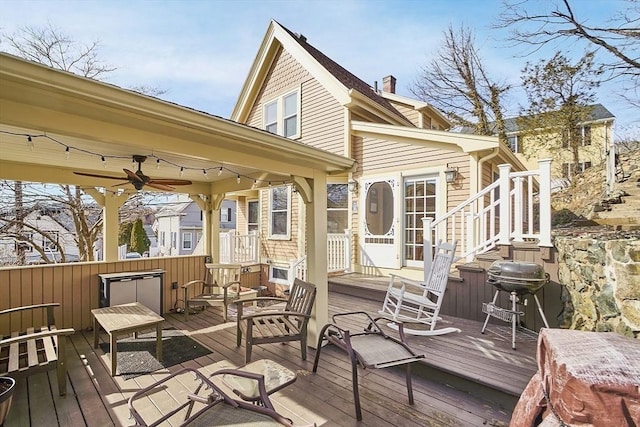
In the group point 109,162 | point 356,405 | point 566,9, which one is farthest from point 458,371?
point 566,9

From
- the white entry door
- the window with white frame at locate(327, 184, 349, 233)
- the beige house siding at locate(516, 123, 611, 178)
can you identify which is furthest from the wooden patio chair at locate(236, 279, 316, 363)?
the beige house siding at locate(516, 123, 611, 178)

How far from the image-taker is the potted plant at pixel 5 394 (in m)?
2.29

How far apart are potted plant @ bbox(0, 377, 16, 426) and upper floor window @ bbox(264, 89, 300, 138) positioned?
7.33m

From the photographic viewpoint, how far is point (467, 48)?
13203mm

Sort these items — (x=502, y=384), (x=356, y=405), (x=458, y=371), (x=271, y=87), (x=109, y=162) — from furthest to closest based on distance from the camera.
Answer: (x=271, y=87) < (x=109, y=162) < (x=458, y=371) < (x=502, y=384) < (x=356, y=405)

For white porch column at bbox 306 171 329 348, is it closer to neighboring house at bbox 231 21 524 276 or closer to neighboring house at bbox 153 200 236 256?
neighboring house at bbox 231 21 524 276

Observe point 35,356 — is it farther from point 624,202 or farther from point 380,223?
point 624,202

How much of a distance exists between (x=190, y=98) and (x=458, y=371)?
14.2 metres

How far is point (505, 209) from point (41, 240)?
13.3 m

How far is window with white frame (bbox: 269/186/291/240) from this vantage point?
339 inches

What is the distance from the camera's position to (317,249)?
413cm

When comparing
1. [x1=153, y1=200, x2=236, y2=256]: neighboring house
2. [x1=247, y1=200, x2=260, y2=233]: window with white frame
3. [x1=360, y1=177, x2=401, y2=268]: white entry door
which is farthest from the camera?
[x1=153, y1=200, x2=236, y2=256]: neighboring house

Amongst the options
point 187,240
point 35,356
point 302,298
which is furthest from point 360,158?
point 187,240

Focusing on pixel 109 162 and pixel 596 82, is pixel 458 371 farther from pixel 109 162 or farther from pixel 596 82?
pixel 596 82
